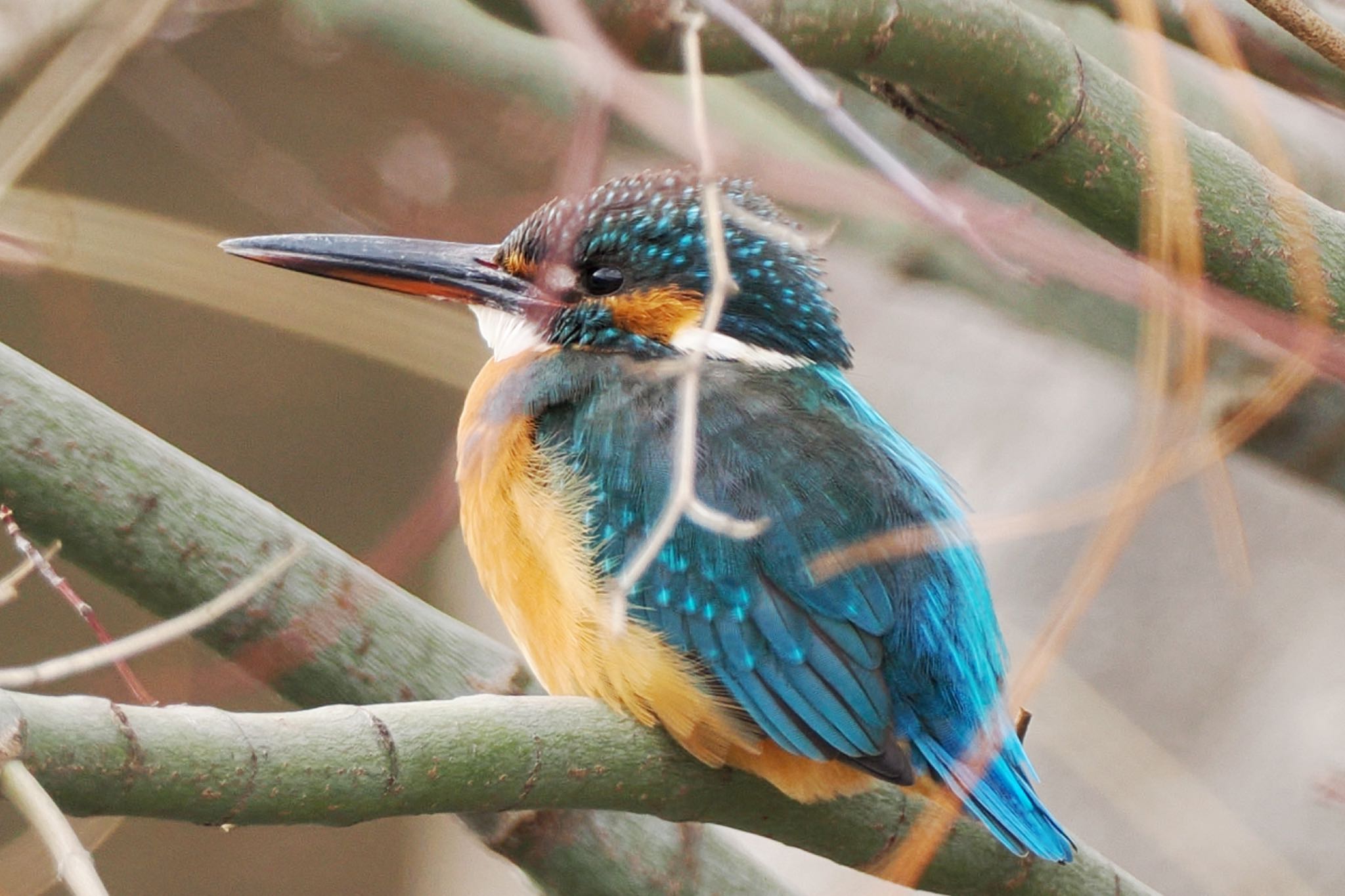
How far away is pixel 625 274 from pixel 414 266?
0.31 meters

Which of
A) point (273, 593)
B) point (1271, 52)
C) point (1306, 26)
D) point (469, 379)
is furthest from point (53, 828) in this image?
point (1271, 52)

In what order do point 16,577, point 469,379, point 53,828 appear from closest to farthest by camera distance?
point 53,828
point 16,577
point 469,379

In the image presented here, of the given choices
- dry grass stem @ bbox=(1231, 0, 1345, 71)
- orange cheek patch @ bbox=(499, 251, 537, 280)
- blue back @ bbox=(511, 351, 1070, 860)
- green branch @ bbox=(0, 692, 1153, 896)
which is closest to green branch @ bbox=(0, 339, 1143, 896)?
green branch @ bbox=(0, 692, 1153, 896)

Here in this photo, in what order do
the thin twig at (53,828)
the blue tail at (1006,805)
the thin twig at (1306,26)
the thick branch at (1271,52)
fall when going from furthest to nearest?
the thick branch at (1271,52) → the blue tail at (1006,805) → the thin twig at (1306,26) → the thin twig at (53,828)

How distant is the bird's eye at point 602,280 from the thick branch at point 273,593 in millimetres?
542

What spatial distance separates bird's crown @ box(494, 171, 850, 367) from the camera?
2104mm

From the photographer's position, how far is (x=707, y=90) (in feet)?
8.86

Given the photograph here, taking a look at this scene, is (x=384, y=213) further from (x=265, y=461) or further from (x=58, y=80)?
(x=265, y=461)

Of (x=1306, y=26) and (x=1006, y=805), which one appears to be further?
(x=1006, y=805)

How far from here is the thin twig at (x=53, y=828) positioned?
3.26ft

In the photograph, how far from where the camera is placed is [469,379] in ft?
7.77

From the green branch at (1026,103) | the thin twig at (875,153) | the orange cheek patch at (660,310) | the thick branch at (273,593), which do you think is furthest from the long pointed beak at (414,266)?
the thin twig at (875,153)

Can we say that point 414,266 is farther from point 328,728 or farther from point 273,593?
point 328,728

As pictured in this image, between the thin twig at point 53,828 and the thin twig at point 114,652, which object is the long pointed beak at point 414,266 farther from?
the thin twig at point 53,828
